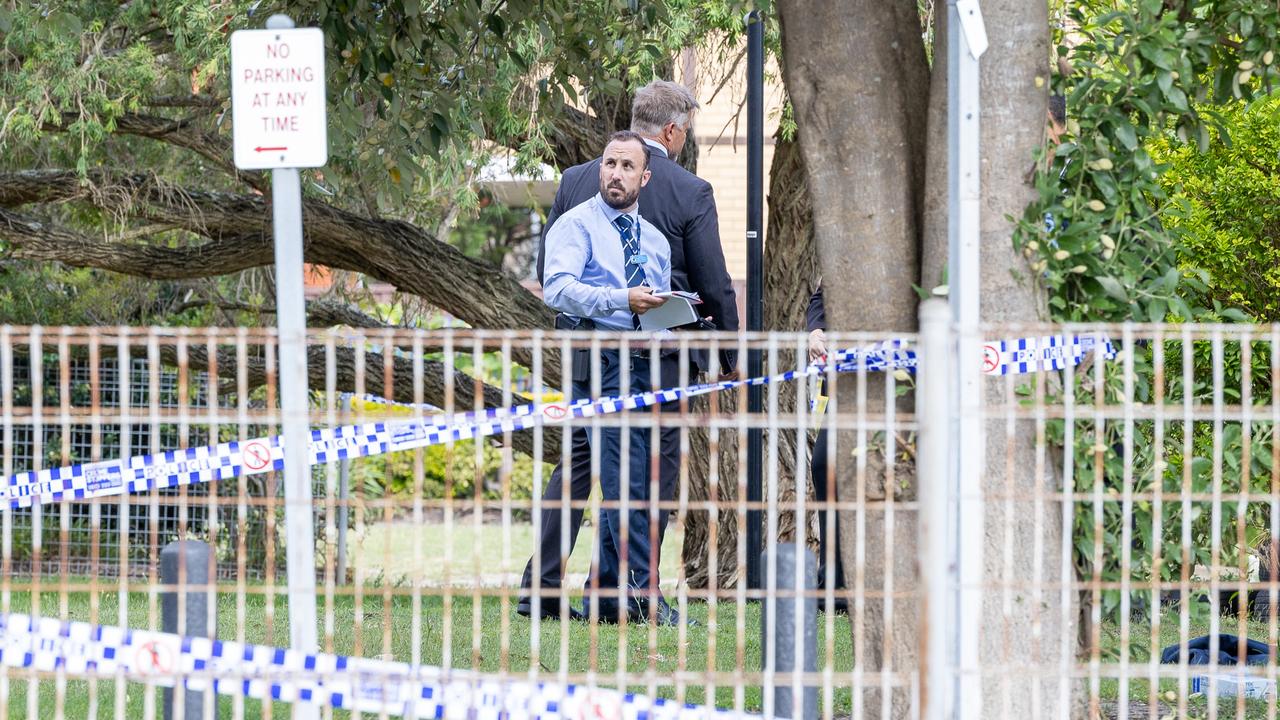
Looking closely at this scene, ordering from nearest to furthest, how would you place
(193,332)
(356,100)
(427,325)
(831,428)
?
(193,332) < (831,428) < (356,100) < (427,325)

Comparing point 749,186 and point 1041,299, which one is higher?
point 749,186

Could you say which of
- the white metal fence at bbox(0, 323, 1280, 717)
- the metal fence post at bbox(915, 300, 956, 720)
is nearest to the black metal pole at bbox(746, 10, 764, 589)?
the white metal fence at bbox(0, 323, 1280, 717)

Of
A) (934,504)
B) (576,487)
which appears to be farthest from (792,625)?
(576,487)

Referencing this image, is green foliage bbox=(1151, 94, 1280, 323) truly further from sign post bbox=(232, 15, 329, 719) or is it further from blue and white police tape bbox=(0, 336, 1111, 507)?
sign post bbox=(232, 15, 329, 719)

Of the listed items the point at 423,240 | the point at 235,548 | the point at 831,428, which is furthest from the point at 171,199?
the point at 831,428

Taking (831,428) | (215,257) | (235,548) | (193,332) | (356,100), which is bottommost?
(235,548)

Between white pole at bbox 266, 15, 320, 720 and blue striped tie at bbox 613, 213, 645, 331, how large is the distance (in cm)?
250

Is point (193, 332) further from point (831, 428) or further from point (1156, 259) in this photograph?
point (1156, 259)

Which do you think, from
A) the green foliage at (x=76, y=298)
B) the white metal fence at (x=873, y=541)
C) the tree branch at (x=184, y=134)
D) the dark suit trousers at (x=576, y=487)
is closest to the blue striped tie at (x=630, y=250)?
the dark suit trousers at (x=576, y=487)

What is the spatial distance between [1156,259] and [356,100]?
487cm

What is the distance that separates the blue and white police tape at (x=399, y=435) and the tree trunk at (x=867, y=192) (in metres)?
A: 0.24

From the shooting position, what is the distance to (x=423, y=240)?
30.4ft

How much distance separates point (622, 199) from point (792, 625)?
2.94 m

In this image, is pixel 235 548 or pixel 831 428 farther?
pixel 235 548
